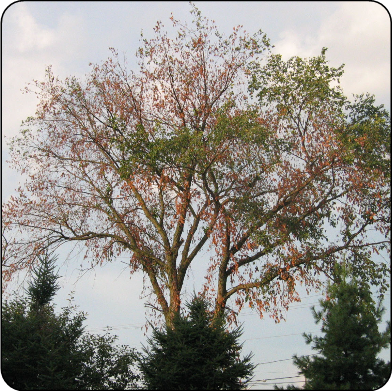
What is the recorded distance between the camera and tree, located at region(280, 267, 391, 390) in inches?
472

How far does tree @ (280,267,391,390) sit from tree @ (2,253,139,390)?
6.00 m

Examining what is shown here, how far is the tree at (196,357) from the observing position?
1362 centimetres

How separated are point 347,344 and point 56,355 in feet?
28.6

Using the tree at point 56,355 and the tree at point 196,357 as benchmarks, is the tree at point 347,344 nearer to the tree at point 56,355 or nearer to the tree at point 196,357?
the tree at point 196,357

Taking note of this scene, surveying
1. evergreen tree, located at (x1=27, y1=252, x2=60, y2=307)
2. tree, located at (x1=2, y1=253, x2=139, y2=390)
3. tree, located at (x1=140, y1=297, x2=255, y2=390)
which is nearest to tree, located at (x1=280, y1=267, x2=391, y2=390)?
tree, located at (x1=140, y1=297, x2=255, y2=390)

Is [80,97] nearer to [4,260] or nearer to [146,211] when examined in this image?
[146,211]

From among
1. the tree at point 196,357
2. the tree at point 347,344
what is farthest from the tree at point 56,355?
the tree at point 347,344

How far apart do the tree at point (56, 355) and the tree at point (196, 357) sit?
5.55ft

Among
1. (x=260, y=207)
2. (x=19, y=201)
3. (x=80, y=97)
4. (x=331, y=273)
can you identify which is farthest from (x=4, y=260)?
(x=331, y=273)

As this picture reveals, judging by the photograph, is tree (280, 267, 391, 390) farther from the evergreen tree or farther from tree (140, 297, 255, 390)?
the evergreen tree

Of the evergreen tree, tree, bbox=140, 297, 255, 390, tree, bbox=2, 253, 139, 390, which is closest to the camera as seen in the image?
tree, bbox=140, 297, 255, 390

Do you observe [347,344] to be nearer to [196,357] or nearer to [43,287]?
[196,357]

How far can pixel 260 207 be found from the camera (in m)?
17.2

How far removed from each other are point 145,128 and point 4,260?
692cm
